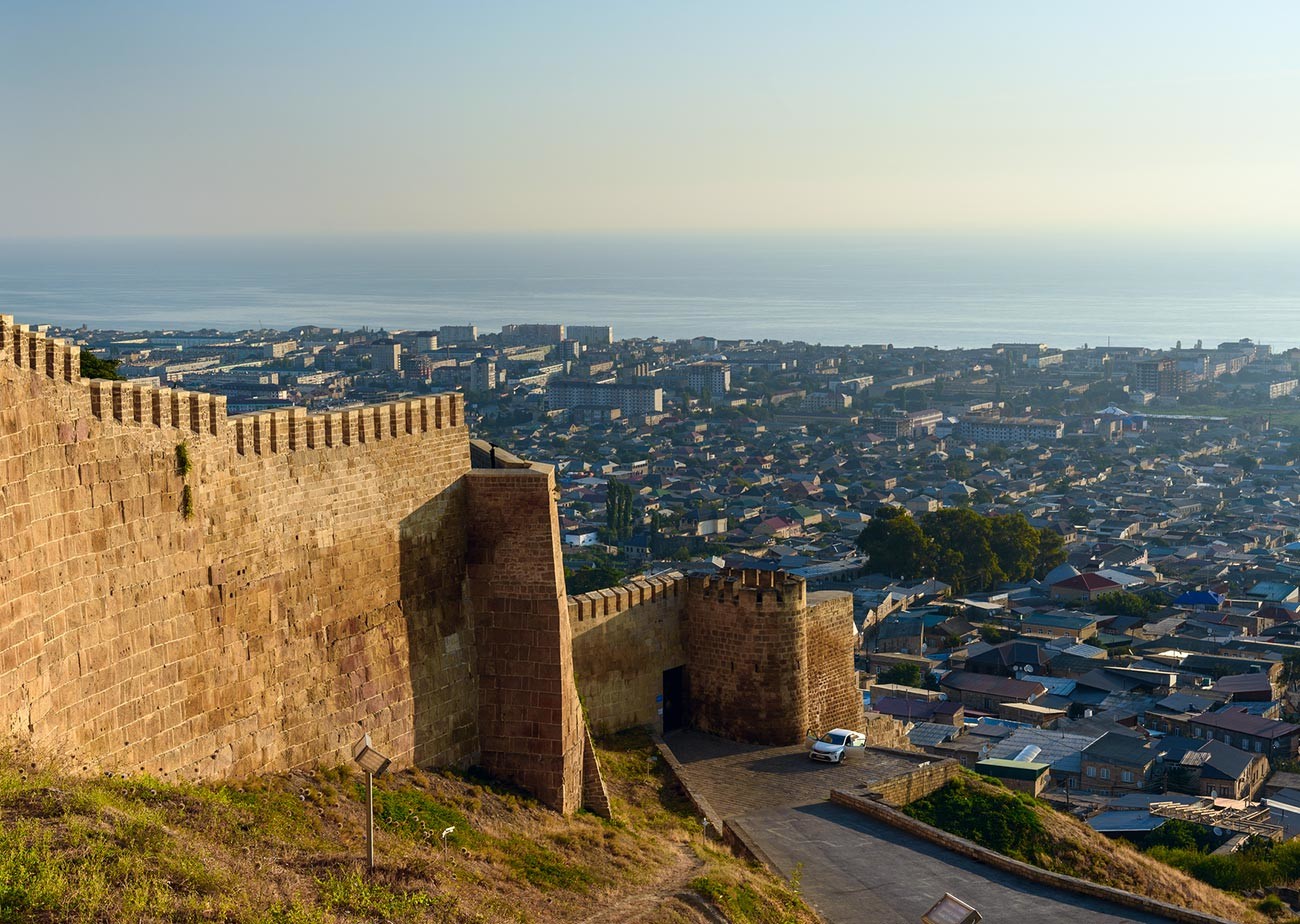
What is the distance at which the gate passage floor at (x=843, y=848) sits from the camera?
14.6 metres

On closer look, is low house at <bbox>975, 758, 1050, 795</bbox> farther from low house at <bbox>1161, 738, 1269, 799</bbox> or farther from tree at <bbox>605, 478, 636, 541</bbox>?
tree at <bbox>605, 478, 636, 541</bbox>

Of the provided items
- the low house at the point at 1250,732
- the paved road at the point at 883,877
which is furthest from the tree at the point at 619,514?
the paved road at the point at 883,877

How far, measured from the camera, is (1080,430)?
120000 mm

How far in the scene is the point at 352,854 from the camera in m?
11.1

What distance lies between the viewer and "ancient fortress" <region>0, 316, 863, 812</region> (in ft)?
33.6

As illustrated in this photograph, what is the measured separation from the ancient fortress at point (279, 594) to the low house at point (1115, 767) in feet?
72.6

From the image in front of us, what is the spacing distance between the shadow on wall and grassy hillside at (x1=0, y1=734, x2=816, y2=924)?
364 millimetres

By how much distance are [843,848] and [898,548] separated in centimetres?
4741

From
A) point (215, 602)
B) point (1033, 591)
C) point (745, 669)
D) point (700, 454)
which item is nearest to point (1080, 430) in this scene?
point (700, 454)

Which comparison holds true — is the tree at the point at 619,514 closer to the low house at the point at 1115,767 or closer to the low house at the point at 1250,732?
the low house at the point at 1250,732

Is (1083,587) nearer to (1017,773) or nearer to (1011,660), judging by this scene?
(1011,660)

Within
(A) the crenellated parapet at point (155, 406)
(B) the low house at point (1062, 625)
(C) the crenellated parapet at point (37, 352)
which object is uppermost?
(C) the crenellated parapet at point (37, 352)

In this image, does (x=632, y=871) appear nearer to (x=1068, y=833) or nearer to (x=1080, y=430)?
(x=1068, y=833)

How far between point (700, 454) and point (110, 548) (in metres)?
93.3
